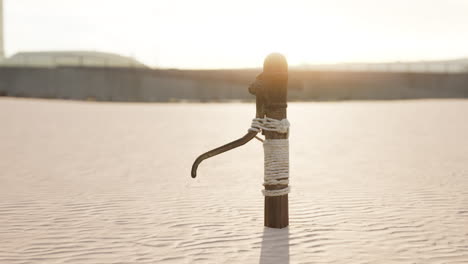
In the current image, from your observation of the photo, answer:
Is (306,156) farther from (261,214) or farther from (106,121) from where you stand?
(106,121)

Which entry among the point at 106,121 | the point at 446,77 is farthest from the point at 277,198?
the point at 446,77

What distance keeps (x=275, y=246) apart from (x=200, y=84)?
1728 inches

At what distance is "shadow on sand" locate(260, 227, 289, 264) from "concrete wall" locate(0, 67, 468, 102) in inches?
1588

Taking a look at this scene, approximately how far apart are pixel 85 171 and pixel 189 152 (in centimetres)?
323

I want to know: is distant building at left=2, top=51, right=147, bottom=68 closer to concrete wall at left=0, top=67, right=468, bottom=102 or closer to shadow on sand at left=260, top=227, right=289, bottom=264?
concrete wall at left=0, top=67, right=468, bottom=102

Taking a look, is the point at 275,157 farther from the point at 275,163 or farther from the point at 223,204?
the point at 223,204

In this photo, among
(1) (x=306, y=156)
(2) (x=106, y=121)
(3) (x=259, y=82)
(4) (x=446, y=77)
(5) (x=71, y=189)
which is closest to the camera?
(3) (x=259, y=82)

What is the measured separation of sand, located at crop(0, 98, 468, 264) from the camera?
16.6 ft

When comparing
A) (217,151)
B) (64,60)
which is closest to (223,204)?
(217,151)

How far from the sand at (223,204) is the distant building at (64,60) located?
121ft

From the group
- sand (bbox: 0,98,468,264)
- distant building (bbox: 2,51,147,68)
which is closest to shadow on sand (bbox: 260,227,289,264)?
sand (bbox: 0,98,468,264)

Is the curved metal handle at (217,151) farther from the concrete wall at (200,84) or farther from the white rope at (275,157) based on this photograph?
the concrete wall at (200,84)

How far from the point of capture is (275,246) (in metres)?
5.17

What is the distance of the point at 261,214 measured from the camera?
6410 mm
